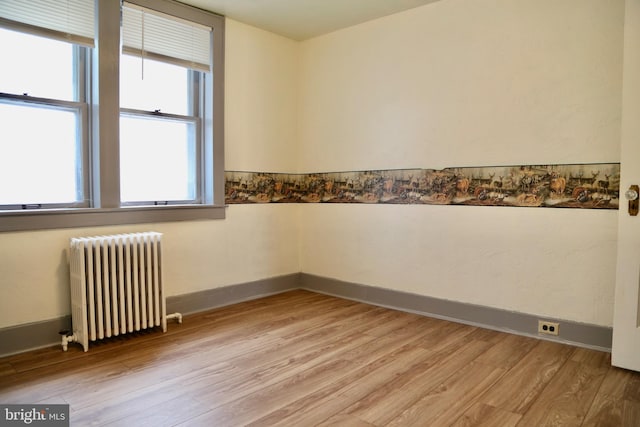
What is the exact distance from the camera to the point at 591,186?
2984mm

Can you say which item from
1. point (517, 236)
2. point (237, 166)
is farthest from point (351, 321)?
point (237, 166)

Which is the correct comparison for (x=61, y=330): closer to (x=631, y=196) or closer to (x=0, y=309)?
(x=0, y=309)

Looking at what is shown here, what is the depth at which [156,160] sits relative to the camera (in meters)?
3.78

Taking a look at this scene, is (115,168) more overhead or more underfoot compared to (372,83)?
more underfoot

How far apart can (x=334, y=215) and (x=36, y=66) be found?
9.33ft

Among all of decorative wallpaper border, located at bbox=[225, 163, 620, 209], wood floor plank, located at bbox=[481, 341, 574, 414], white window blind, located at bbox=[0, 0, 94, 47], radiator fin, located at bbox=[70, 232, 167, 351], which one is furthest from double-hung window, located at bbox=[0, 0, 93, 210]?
wood floor plank, located at bbox=[481, 341, 574, 414]

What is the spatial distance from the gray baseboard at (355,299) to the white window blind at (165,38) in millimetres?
2073

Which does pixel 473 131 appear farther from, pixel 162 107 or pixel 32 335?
pixel 32 335

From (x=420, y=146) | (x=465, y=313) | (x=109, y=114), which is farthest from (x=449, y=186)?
(x=109, y=114)

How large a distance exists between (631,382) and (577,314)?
0.62 m

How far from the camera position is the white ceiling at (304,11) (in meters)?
3.73

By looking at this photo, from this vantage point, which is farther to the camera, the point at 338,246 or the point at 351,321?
the point at 338,246

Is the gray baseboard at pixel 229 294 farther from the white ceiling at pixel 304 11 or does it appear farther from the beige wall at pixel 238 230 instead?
the white ceiling at pixel 304 11

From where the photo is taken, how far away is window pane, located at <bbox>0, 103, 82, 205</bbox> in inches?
118
